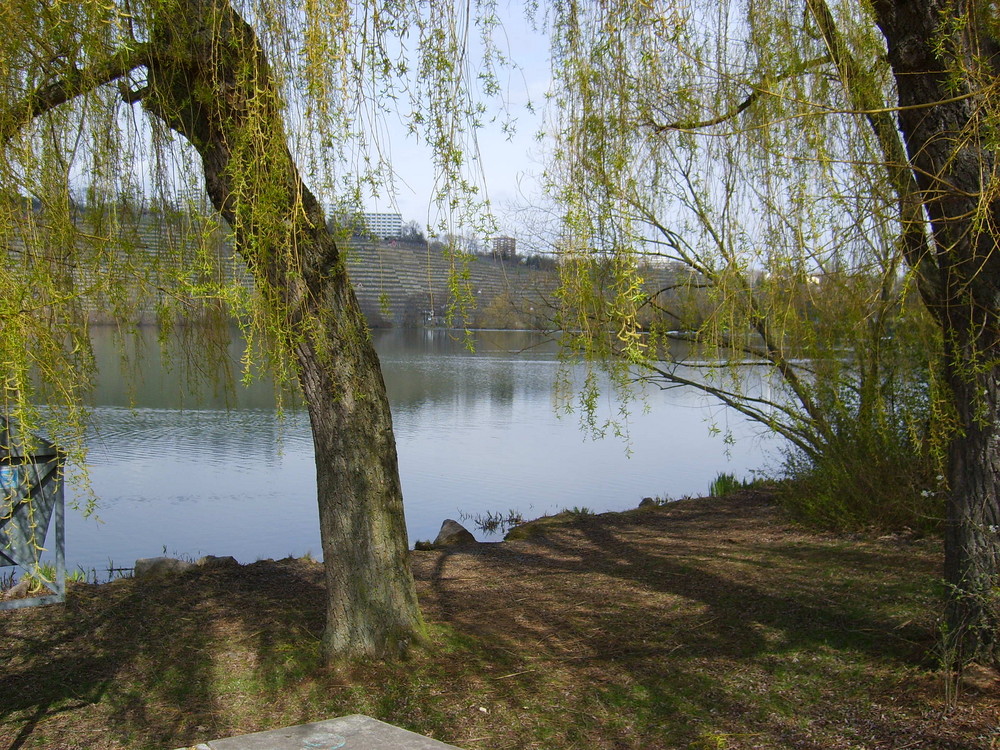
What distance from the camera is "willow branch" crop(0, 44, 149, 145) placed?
291cm

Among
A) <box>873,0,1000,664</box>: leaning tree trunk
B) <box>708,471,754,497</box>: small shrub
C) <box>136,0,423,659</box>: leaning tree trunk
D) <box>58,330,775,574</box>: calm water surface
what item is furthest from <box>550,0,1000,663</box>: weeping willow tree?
<box>708,471,754,497</box>: small shrub

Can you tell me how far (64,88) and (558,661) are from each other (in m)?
3.19

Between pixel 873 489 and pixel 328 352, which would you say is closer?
pixel 328 352

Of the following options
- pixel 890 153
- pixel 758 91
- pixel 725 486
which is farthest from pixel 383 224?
pixel 725 486

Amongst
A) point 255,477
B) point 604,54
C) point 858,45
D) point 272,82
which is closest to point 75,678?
point 272,82

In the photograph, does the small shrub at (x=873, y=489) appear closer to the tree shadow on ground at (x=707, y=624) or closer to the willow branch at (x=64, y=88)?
the tree shadow on ground at (x=707, y=624)

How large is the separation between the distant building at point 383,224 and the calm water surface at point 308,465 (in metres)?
2.99

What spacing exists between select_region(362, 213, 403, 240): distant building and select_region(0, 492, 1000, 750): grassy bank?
6.40 ft

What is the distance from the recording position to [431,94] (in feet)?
10.00

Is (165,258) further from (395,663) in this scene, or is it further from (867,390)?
(867,390)

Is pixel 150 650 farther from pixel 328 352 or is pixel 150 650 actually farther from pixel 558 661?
pixel 558 661

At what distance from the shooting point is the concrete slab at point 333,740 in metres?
1.83

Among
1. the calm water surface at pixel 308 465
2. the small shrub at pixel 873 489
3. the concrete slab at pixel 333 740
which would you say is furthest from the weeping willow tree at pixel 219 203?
the small shrub at pixel 873 489

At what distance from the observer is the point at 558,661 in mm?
4027
